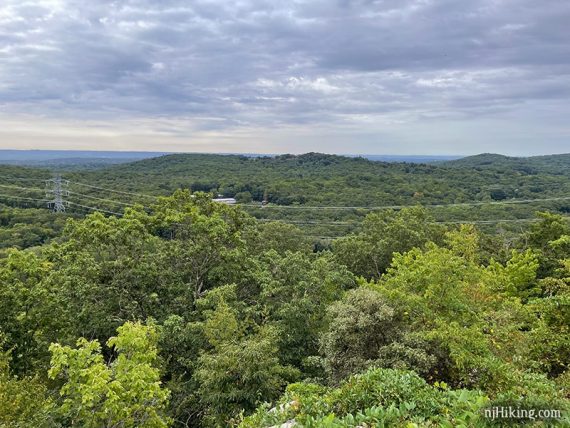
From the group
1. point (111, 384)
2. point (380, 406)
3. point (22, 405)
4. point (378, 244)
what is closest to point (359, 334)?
point (380, 406)

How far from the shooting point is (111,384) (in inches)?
349

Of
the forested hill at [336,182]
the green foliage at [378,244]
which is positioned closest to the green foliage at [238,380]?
the green foliage at [378,244]

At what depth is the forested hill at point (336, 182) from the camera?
96438mm

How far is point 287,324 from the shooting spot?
15.3m

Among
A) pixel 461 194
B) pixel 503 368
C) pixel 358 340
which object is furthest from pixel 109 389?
pixel 461 194

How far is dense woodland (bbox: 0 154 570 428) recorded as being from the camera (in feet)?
25.0

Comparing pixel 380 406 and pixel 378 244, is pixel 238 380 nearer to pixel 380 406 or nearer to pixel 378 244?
pixel 380 406

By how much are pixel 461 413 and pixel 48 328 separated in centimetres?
1402

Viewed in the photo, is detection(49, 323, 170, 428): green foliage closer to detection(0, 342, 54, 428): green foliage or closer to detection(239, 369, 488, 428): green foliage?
detection(0, 342, 54, 428): green foliage

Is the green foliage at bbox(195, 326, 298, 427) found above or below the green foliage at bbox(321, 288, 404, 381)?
below

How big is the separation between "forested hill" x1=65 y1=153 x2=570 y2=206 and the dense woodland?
2723 inches

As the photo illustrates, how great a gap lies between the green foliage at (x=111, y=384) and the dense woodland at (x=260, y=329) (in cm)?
4

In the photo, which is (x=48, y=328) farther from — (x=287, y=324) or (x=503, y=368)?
(x=503, y=368)

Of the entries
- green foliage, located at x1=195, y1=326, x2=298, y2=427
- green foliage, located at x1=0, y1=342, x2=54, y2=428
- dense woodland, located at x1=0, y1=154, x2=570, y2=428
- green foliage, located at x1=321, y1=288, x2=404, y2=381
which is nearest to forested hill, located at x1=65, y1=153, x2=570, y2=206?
dense woodland, located at x1=0, y1=154, x2=570, y2=428
